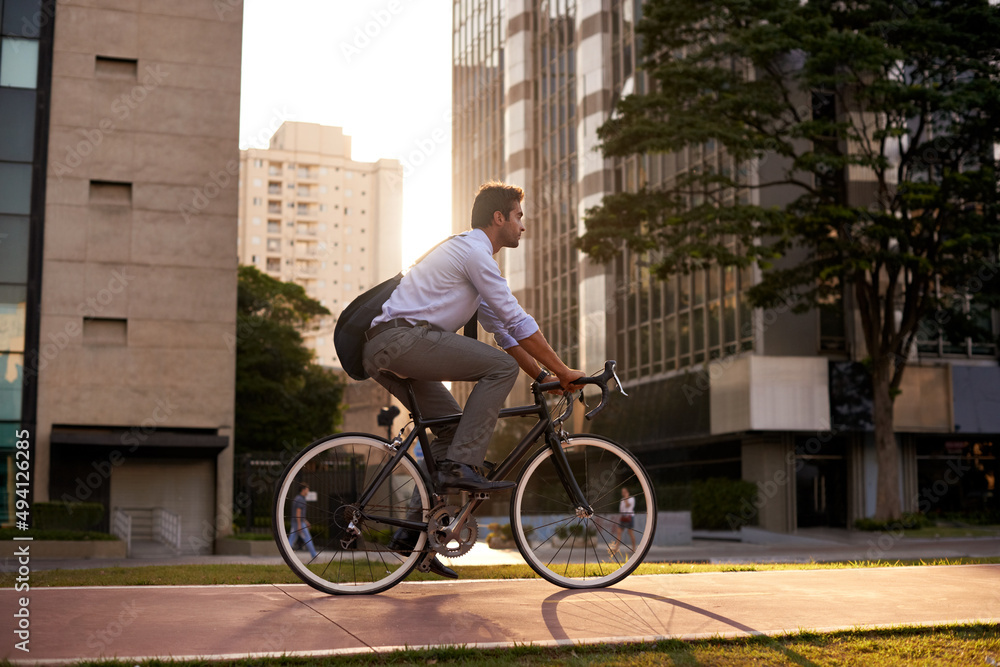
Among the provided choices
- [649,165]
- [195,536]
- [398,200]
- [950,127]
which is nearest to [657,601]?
[950,127]

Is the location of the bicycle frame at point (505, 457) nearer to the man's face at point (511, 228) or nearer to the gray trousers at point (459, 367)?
the gray trousers at point (459, 367)

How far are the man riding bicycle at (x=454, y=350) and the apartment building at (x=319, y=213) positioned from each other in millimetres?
115123

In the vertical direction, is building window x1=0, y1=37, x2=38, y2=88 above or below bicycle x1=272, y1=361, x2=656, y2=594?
above

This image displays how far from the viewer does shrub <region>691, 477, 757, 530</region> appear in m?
32.6

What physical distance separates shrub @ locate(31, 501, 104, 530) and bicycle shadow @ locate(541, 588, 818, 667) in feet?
79.7

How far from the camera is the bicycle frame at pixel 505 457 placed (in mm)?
4844

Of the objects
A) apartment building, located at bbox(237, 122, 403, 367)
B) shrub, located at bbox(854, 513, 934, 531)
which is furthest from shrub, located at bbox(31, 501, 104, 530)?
apartment building, located at bbox(237, 122, 403, 367)

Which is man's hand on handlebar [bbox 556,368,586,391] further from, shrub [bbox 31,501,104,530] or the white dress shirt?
shrub [bbox 31,501,104,530]

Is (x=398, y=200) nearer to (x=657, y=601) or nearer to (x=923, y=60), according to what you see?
(x=923, y=60)

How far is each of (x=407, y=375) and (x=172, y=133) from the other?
94.1ft

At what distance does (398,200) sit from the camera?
12875cm

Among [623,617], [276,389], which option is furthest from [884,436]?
[276,389]

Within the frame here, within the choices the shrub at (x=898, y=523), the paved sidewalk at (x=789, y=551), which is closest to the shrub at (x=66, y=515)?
the paved sidewalk at (x=789, y=551)

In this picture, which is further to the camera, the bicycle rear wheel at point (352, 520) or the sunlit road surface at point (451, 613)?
the bicycle rear wheel at point (352, 520)
